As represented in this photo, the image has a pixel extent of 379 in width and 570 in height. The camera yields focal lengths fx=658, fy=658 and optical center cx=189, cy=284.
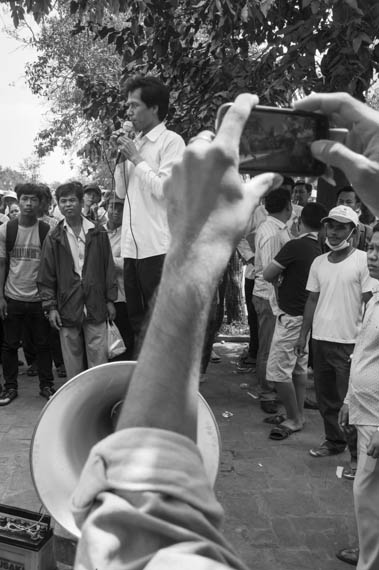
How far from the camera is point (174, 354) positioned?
872mm

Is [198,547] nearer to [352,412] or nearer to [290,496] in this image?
[352,412]

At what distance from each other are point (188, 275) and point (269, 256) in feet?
16.9

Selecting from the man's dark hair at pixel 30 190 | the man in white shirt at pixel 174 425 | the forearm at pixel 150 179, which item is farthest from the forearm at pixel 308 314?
the man in white shirt at pixel 174 425

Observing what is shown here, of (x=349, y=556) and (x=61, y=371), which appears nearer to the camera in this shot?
(x=349, y=556)

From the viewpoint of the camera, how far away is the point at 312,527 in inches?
154

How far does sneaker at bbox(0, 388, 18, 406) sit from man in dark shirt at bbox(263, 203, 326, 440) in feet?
8.14

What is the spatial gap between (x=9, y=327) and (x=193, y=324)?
5655 mm

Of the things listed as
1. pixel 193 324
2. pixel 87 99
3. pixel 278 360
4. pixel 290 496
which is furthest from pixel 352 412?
pixel 87 99

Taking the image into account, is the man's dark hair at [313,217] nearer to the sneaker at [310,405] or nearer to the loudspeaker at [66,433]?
the sneaker at [310,405]

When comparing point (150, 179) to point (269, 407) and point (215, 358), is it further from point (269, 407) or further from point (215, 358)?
point (215, 358)

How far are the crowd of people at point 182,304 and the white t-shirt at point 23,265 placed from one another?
0.04ft

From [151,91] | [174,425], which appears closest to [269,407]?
[151,91]

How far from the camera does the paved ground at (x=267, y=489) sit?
12.1ft

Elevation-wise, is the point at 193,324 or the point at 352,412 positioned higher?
the point at 193,324
